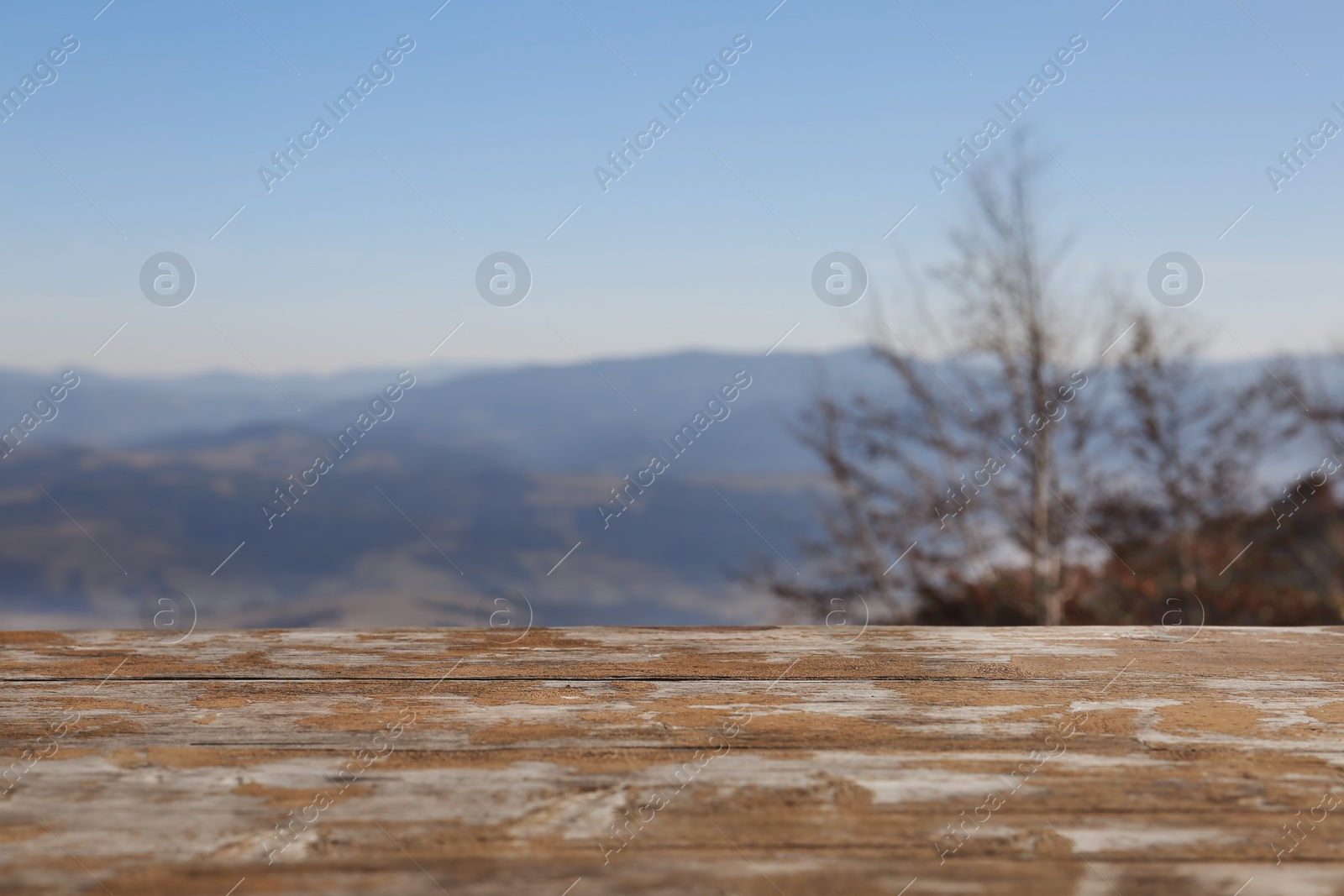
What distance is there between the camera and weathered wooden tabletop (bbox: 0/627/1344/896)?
2.72ft

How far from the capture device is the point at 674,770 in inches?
39.9

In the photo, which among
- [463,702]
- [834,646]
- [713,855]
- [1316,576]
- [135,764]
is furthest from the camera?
[1316,576]

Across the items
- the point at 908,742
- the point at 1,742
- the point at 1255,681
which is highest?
the point at 1,742

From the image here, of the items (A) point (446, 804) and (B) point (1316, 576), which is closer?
(A) point (446, 804)

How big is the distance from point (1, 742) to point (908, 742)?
1080 millimetres

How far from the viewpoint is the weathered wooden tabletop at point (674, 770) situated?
829 millimetres

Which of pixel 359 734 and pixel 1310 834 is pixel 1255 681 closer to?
pixel 1310 834

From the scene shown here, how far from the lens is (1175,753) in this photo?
106cm

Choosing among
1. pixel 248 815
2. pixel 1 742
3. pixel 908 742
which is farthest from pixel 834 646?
pixel 1 742

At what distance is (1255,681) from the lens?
1321 millimetres

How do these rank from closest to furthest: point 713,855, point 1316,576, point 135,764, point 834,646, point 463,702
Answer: point 713,855 < point 135,764 < point 463,702 < point 834,646 < point 1316,576

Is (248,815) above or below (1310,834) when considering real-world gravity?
above

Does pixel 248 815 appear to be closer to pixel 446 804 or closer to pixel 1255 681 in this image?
pixel 446 804

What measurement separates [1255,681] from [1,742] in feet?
5.41
